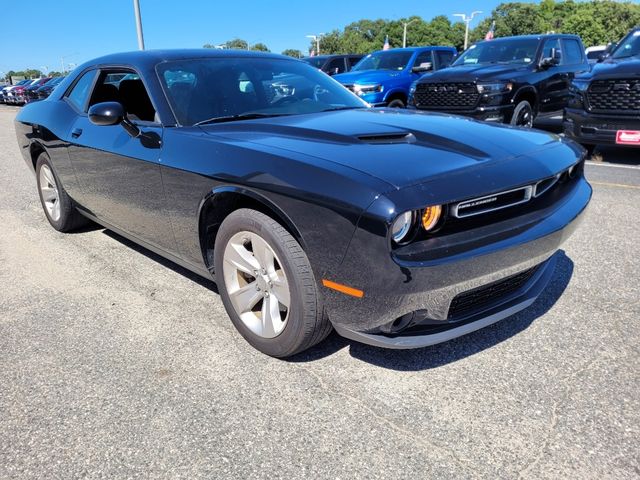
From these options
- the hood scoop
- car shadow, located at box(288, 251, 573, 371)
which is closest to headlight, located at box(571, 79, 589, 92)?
car shadow, located at box(288, 251, 573, 371)

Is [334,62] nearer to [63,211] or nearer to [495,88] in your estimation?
[495,88]

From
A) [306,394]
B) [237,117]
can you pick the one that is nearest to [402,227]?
[306,394]

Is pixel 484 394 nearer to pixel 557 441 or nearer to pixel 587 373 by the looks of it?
pixel 557 441

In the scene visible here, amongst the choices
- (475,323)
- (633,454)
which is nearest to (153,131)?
(475,323)

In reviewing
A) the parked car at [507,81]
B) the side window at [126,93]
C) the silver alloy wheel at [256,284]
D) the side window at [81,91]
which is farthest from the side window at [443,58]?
the silver alloy wheel at [256,284]

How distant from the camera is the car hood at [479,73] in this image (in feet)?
26.5

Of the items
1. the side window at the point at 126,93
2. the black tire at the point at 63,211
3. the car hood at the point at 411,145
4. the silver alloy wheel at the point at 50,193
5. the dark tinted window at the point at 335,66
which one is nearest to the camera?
the car hood at the point at 411,145

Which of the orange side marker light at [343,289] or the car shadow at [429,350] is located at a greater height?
the orange side marker light at [343,289]

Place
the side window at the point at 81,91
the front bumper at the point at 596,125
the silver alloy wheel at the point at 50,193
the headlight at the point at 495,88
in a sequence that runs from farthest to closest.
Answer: the headlight at the point at 495,88 → the front bumper at the point at 596,125 → the silver alloy wheel at the point at 50,193 → the side window at the point at 81,91

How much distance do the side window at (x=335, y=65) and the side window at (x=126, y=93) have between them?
10812 millimetres

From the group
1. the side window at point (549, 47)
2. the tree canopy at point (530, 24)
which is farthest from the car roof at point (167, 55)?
the tree canopy at point (530, 24)

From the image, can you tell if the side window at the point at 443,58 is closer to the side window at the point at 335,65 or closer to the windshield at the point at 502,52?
the windshield at the point at 502,52

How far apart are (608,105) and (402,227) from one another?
19.8ft

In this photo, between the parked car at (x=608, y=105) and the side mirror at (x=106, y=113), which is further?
the parked car at (x=608, y=105)
